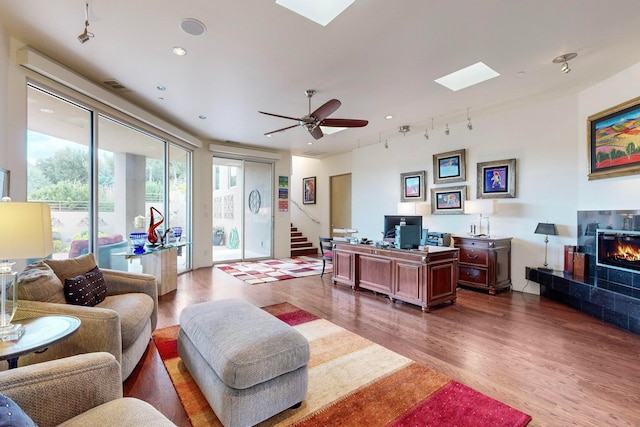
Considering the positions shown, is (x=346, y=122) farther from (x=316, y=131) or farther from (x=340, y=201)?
(x=340, y=201)

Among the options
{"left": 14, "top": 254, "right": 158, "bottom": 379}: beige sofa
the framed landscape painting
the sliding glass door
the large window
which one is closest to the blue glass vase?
the large window

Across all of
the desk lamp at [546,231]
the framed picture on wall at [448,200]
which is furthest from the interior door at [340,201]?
the desk lamp at [546,231]

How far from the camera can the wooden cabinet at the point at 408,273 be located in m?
3.92

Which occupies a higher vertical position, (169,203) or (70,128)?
(70,128)

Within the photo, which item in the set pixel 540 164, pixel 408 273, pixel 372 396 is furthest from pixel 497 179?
pixel 372 396

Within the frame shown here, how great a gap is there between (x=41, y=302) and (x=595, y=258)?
5944 millimetres

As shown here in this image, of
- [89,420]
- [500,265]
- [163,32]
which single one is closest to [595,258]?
[500,265]

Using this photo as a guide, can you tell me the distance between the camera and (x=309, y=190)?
9.77 m

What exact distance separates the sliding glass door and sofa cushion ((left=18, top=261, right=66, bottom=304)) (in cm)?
517

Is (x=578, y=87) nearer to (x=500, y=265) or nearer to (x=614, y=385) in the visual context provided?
(x=500, y=265)

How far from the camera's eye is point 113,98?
12.9ft

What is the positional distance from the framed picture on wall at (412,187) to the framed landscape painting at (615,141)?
8.90 feet

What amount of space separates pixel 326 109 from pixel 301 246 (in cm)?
621

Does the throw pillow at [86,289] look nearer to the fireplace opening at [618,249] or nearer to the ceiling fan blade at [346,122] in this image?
the ceiling fan blade at [346,122]
